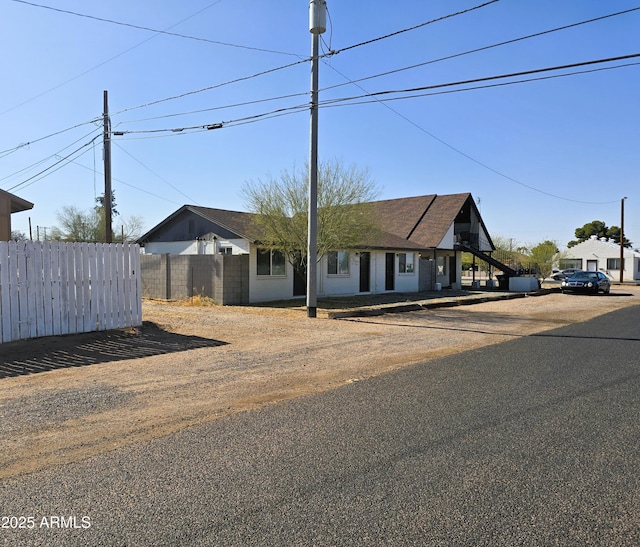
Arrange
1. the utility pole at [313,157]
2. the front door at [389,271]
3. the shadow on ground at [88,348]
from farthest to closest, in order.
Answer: the front door at [389,271] → the utility pole at [313,157] → the shadow on ground at [88,348]

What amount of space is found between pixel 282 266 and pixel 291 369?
44.2ft

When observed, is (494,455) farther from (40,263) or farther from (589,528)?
(40,263)

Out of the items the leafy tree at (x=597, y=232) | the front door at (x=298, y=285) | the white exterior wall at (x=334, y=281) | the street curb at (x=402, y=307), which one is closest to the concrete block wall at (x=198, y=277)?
the white exterior wall at (x=334, y=281)

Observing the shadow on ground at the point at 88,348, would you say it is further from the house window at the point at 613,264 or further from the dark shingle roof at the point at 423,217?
the house window at the point at 613,264

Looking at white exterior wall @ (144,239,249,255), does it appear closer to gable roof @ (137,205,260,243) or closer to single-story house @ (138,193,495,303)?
single-story house @ (138,193,495,303)

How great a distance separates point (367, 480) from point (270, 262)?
1729 centimetres

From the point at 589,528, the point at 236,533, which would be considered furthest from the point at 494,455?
the point at 236,533

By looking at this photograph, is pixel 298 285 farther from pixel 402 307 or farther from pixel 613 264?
pixel 613 264

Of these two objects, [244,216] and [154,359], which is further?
[244,216]

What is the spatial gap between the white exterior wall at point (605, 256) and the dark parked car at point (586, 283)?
2824 cm

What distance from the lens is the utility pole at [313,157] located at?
49.4ft

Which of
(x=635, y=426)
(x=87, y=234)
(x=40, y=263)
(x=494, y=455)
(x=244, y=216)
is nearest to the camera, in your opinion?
(x=494, y=455)

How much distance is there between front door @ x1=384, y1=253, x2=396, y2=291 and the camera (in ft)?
88.5

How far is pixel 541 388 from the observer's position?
6.67 m
